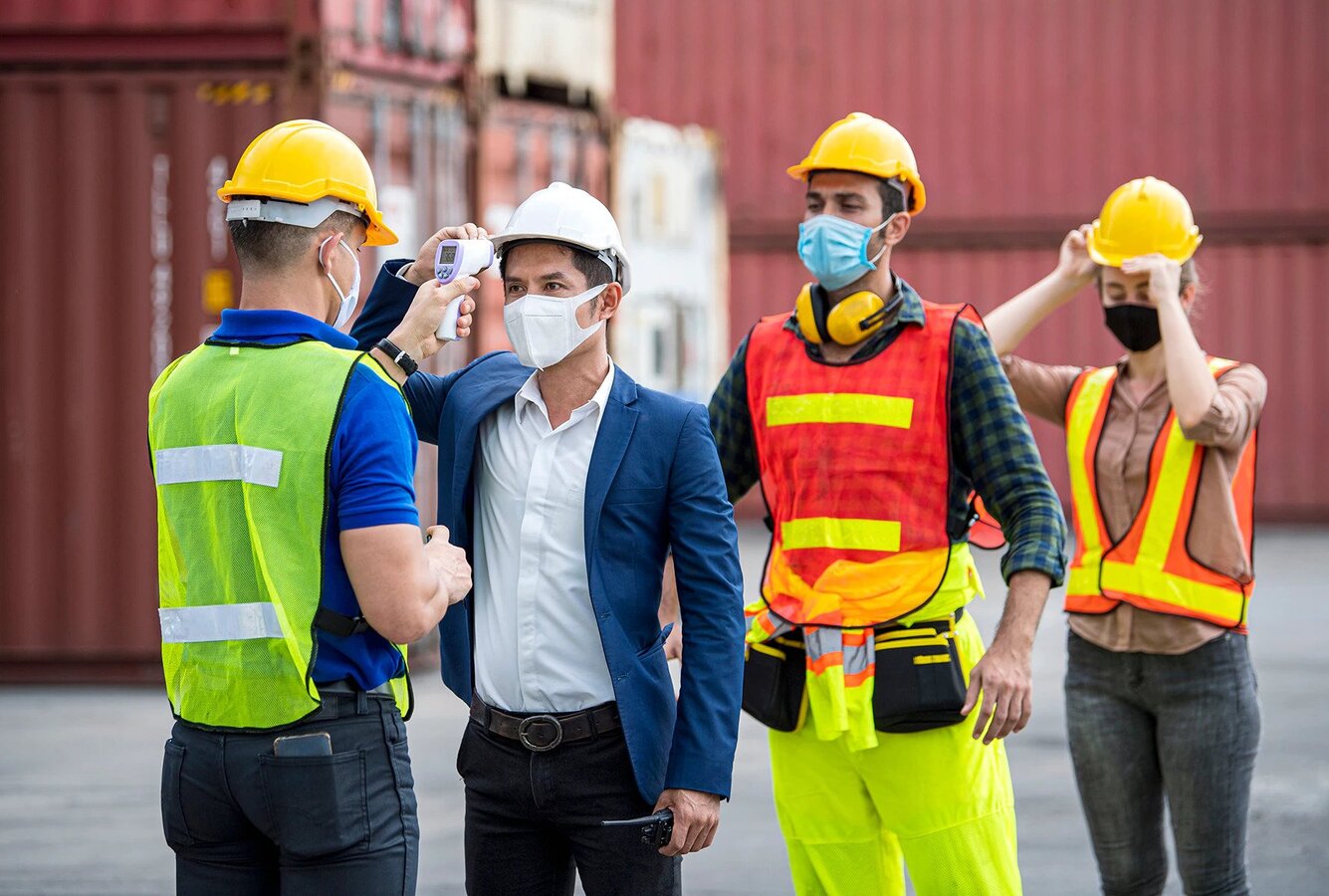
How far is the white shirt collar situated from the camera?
3111mm

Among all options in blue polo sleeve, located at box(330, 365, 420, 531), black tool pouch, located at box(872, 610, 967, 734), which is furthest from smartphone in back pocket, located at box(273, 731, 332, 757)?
black tool pouch, located at box(872, 610, 967, 734)

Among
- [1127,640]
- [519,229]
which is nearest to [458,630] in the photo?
[519,229]

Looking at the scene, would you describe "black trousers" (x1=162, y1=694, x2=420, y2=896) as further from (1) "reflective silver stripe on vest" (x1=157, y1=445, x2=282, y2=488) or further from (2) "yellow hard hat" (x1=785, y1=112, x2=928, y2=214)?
(2) "yellow hard hat" (x1=785, y1=112, x2=928, y2=214)

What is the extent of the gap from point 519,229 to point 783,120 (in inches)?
670

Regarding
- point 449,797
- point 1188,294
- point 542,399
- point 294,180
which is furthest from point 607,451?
point 449,797

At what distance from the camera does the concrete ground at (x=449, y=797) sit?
5.85 metres

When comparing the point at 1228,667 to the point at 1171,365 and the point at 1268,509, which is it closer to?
the point at 1171,365

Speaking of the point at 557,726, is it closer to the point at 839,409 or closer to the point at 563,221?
the point at 563,221

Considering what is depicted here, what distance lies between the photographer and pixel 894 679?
356 cm

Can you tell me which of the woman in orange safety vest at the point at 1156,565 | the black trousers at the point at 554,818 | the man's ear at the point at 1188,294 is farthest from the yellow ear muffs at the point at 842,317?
the black trousers at the point at 554,818

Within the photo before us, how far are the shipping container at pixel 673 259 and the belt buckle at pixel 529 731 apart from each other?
36.6 feet

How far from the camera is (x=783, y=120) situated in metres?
19.7

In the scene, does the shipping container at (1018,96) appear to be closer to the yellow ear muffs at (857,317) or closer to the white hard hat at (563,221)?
the yellow ear muffs at (857,317)

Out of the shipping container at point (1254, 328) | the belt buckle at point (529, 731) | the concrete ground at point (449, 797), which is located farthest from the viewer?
the shipping container at point (1254, 328)
